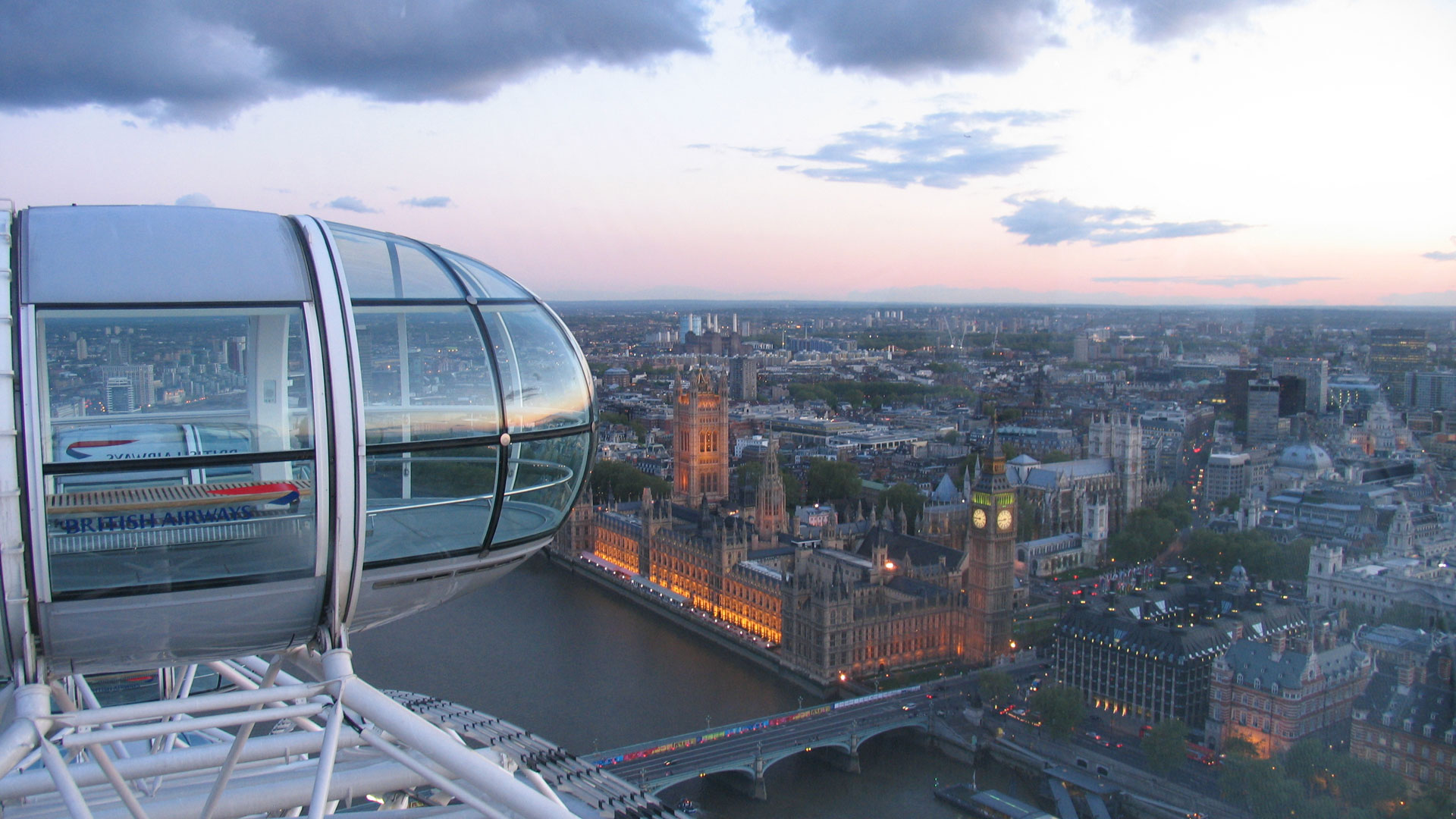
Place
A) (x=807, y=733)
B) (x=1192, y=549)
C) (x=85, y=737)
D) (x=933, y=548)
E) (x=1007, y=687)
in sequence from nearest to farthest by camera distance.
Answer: (x=85, y=737)
(x=807, y=733)
(x=1007, y=687)
(x=933, y=548)
(x=1192, y=549)

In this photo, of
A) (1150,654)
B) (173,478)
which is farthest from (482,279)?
(1150,654)

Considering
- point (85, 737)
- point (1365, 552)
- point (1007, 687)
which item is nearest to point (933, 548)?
point (1007, 687)

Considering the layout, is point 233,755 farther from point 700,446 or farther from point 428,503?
point 700,446

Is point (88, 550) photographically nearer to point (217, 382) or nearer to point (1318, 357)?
point (217, 382)

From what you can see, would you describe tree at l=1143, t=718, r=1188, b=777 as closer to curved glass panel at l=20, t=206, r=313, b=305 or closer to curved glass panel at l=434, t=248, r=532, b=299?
curved glass panel at l=434, t=248, r=532, b=299

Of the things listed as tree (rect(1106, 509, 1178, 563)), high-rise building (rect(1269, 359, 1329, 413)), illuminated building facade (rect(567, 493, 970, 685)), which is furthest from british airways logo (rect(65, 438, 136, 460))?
high-rise building (rect(1269, 359, 1329, 413))

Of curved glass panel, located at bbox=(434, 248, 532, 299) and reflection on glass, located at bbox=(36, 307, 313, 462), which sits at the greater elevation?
curved glass panel, located at bbox=(434, 248, 532, 299)
